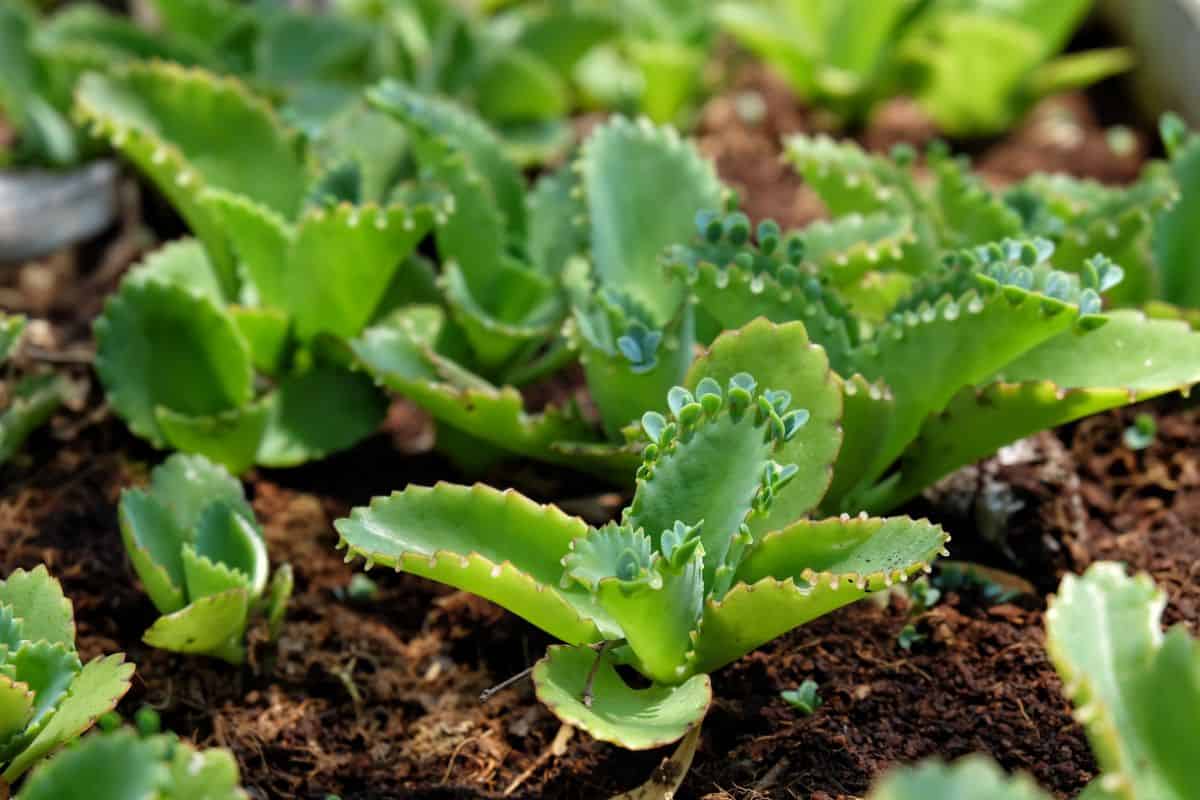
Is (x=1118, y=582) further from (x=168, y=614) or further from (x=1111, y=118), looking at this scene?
(x=1111, y=118)

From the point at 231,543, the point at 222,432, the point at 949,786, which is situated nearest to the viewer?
the point at 949,786

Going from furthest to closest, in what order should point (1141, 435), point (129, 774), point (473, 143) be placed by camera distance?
point (473, 143) → point (1141, 435) → point (129, 774)

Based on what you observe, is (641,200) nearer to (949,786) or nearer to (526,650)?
(526,650)

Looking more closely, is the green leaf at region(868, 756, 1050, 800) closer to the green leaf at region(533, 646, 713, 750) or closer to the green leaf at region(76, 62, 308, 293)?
the green leaf at region(533, 646, 713, 750)

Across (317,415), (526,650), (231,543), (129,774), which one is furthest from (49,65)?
(129,774)

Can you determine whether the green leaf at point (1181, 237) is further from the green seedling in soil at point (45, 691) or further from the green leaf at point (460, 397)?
the green seedling in soil at point (45, 691)

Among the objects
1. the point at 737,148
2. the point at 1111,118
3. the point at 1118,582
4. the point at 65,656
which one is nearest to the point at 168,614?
the point at 65,656
